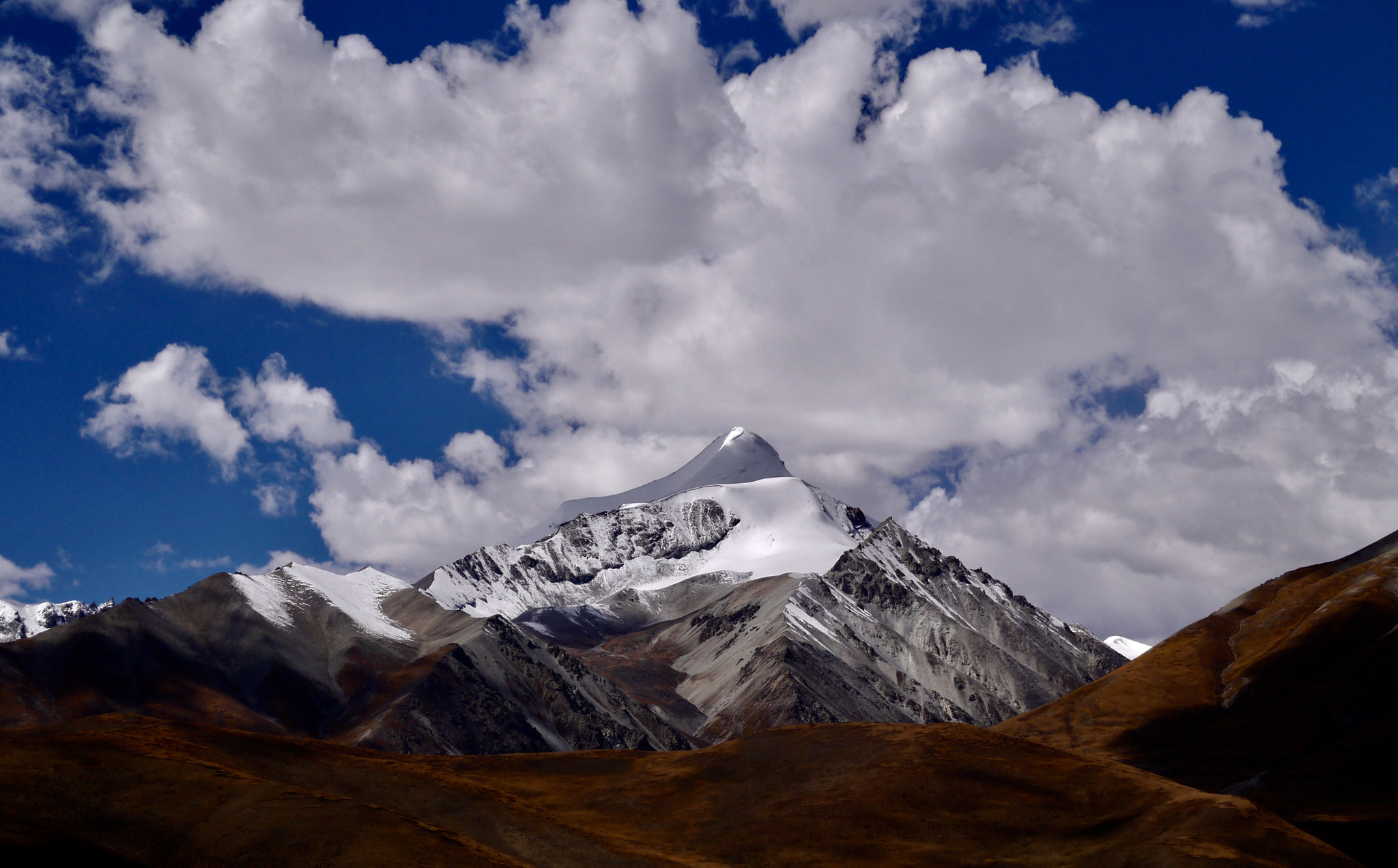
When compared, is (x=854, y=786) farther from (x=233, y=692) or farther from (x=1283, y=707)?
Answer: (x=233, y=692)

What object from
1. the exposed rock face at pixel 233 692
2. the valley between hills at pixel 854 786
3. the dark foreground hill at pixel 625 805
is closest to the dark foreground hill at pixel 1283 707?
the valley between hills at pixel 854 786

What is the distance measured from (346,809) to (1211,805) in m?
52.8

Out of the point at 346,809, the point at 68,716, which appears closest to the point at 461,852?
the point at 346,809

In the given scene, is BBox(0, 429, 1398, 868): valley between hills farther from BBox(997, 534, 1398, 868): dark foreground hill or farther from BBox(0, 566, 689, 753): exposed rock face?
BBox(0, 566, 689, 753): exposed rock face

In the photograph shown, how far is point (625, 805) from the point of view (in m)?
80.9

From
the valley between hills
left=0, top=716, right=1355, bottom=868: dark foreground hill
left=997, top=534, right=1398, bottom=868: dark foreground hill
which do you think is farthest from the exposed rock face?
left=0, top=716, right=1355, bottom=868: dark foreground hill

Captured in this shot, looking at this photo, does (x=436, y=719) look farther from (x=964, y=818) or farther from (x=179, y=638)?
(x=964, y=818)

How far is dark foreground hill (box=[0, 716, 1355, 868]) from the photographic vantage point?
53.7 metres

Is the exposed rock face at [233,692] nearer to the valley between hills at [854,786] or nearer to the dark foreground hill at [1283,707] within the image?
the valley between hills at [854,786]

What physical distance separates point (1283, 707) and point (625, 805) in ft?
308

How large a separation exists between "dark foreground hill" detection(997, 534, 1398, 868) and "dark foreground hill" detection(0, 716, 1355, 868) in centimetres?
3429

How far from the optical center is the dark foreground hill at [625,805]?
5366 centimetres

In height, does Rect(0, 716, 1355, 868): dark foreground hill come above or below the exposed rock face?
below

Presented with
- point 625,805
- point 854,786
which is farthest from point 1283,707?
point 625,805
